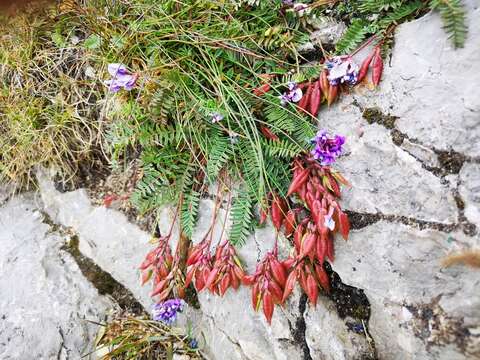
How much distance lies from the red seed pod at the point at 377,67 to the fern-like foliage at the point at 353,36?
13 cm

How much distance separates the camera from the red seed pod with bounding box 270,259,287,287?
2.12 m

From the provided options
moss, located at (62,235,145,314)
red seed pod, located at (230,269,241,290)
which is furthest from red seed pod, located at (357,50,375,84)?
moss, located at (62,235,145,314)

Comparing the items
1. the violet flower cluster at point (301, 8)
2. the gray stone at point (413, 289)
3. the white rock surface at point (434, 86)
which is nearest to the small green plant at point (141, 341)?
the gray stone at point (413, 289)

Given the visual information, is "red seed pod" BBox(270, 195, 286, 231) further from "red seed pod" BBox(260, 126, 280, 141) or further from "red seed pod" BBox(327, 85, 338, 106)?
"red seed pod" BBox(327, 85, 338, 106)

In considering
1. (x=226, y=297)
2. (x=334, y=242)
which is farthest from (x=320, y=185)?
(x=226, y=297)

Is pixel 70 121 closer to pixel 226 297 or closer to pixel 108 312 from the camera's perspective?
pixel 108 312

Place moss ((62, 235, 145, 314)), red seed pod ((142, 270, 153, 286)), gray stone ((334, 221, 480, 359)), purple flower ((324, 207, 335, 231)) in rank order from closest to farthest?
gray stone ((334, 221, 480, 359))
purple flower ((324, 207, 335, 231))
red seed pod ((142, 270, 153, 286))
moss ((62, 235, 145, 314))

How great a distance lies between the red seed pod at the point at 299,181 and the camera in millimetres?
2084

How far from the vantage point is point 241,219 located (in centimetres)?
228

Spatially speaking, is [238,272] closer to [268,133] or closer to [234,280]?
[234,280]

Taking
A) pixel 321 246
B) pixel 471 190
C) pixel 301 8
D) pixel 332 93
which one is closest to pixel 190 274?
pixel 321 246

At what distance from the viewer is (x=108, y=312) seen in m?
2.75

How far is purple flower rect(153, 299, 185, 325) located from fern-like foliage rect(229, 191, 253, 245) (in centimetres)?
57

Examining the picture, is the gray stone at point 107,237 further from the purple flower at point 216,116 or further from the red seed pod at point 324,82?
the red seed pod at point 324,82
